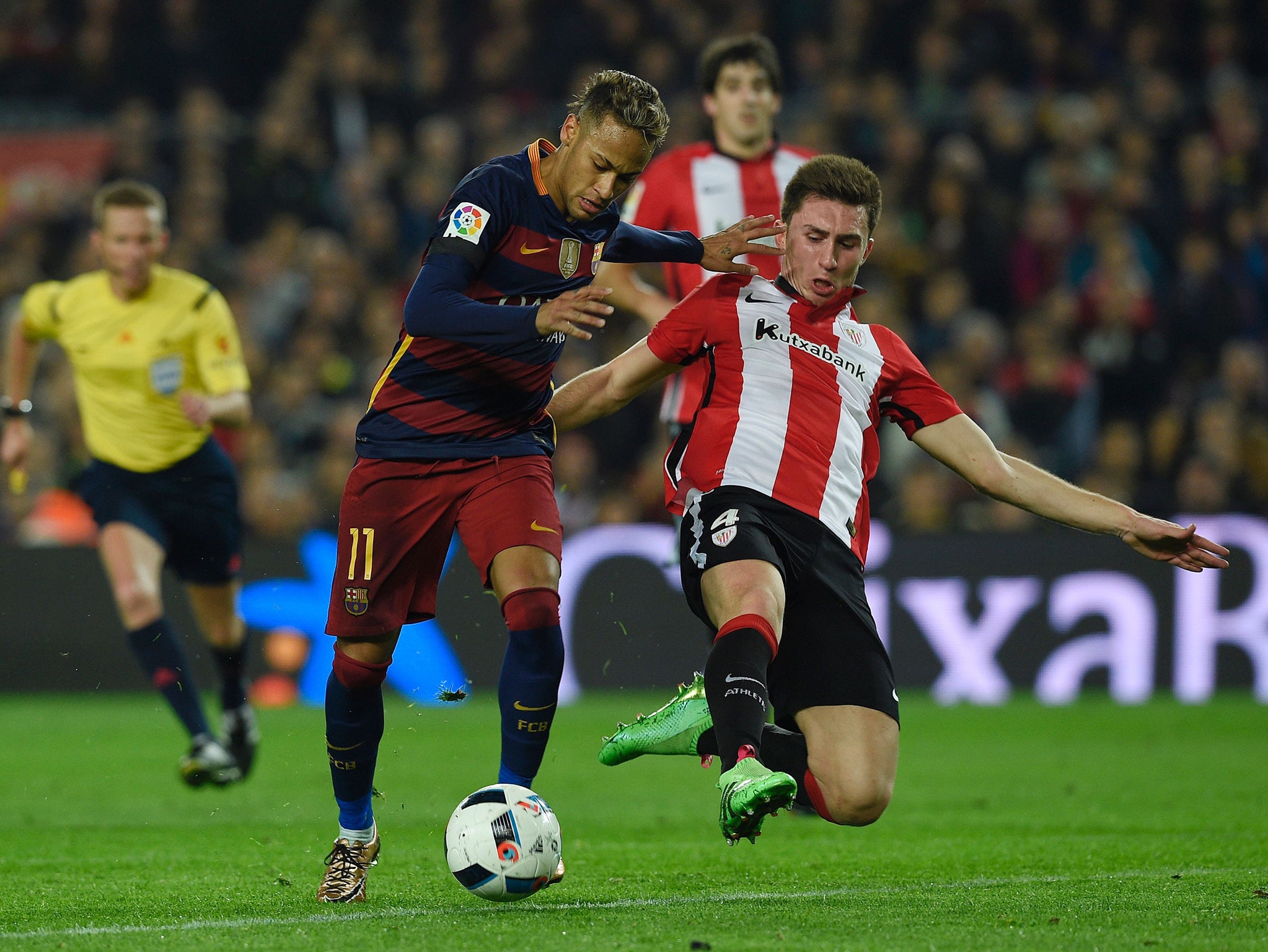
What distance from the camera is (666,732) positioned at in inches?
200

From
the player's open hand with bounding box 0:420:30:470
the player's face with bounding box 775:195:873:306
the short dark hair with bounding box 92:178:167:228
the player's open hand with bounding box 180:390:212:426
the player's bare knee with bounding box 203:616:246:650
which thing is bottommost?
the player's bare knee with bounding box 203:616:246:650

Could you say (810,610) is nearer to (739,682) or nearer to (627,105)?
(739,682)

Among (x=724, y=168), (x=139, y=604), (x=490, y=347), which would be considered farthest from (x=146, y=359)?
(x=490, y=347)

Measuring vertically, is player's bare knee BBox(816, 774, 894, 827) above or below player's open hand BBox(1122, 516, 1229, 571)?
below

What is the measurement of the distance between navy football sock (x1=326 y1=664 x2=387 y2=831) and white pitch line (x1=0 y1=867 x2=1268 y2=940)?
44cm

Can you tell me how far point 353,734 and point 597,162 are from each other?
174 cm

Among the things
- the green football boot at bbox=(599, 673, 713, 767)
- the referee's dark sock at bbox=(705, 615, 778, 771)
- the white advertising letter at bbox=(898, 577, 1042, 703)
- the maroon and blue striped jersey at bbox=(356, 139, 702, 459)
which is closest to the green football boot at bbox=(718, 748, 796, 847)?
the referee's dark sock at bbox=(705, 615, 778, 771)

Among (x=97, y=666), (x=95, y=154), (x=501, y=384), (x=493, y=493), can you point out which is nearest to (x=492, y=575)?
(x=493, y=493)

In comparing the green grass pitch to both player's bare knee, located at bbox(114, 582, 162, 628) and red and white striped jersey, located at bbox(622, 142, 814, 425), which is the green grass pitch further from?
red and white striped jersey, located at bbox(622, 142, 814, 425)

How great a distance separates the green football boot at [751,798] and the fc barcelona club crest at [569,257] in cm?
156

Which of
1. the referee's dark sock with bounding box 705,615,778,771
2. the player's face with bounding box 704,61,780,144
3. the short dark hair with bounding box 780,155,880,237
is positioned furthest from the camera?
the player's face with bounding box 704,61,780,144

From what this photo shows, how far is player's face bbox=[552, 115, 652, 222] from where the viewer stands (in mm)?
4512

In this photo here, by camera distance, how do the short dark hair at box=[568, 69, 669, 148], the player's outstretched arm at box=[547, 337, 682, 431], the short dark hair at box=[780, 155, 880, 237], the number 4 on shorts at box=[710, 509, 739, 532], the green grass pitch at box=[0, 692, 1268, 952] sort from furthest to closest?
the player's outstretched arm at box=[547, 337, 682, 431] → the short dark hair at box=[780, 155, 880, 237] → the number 4 on shorts at box=[710, 509, 739, 532] → the short dark hair at box=[568, 69, 669, 148] → the green grass pitch at box=[0, 692, 1268, 952]

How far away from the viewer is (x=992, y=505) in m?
11.6
